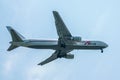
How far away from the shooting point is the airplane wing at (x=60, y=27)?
538 ft

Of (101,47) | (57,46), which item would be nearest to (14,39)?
(57,46)

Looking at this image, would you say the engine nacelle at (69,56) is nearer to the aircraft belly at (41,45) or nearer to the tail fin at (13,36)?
the aircraft belly at (41,45)

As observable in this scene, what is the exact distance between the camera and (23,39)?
6895 inches

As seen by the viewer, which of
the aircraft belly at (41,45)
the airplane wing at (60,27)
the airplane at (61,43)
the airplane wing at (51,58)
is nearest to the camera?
the airplane wing at (60,27)

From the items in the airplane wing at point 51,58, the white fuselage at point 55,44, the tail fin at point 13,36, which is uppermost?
the tail fin at point 13,36

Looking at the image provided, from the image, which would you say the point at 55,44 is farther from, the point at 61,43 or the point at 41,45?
the point at 41,45

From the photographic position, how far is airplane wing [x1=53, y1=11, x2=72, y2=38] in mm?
164000

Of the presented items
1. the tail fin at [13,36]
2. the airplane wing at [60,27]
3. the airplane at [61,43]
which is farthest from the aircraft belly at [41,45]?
the airplane wing at [60,27]

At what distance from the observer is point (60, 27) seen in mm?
167500

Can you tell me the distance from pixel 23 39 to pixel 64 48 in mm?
12500

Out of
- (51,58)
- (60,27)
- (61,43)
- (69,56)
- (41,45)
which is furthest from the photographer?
(51,58)

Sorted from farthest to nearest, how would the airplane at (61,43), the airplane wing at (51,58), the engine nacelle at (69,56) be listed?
the airplane wing at (51,58), the engine nacelle at (69,56), the airplane at (61,43)

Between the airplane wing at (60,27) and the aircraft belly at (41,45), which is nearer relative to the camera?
the airplane wing at (60,27)

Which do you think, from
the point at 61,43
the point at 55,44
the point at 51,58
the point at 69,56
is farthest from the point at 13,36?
the point at 69,56
